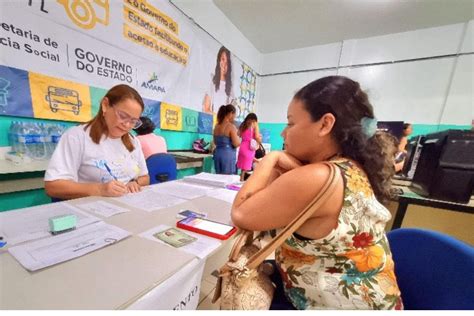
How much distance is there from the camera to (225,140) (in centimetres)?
301

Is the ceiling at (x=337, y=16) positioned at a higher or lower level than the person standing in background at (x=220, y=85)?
higher

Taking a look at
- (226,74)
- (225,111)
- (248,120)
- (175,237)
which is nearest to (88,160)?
(175,237)

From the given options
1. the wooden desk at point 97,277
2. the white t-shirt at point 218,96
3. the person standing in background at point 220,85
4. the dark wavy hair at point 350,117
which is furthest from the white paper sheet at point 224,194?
the white t-shirt at point 218,96

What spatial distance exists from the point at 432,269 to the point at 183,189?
3.63 ft

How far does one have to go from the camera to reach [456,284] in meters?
0.55

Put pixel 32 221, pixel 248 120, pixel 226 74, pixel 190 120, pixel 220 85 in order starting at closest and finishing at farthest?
pixel 32 221 < pixel 190 120 < pixel 248 120 < pixel 220 85 < pixel 226 74

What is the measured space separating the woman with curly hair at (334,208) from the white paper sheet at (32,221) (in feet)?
1.90

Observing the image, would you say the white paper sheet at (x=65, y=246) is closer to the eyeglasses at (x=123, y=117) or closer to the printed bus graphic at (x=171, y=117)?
the eyeglasses at (x=123, y=117)

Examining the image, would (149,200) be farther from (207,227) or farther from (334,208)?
(334,208)

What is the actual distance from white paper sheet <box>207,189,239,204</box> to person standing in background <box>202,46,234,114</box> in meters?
2.45

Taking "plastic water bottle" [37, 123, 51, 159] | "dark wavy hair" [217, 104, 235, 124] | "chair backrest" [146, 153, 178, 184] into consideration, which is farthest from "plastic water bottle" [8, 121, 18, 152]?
"dark wavy hair" [217, 104, 235, 124]

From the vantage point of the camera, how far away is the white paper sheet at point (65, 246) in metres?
0.48

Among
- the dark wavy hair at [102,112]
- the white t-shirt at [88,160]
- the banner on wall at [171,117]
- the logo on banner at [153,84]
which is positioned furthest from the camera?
the banner on wall at [171,117]

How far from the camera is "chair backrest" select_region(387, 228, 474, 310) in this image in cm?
54
